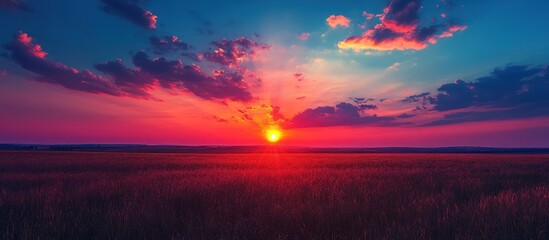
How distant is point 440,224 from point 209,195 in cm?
431

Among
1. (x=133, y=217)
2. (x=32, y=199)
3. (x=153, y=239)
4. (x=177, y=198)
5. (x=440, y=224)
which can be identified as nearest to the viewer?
(x=153, y=239)

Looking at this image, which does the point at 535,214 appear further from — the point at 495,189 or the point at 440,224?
the point at 495,189

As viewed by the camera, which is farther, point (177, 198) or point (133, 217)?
point (177, 198)

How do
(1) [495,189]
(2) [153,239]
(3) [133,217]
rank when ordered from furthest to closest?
(1) [495,189]
(3) [133,217]
(2) [153,239]

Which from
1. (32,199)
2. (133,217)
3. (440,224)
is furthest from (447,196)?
(32,199)

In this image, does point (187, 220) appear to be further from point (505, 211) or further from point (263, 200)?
point (505, 211)

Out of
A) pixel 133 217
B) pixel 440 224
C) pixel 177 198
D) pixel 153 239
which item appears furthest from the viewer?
pixel 177 198

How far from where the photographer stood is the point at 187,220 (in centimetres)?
471

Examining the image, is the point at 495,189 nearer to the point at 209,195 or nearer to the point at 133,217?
the point at 209,195

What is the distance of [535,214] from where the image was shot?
4.61 metres

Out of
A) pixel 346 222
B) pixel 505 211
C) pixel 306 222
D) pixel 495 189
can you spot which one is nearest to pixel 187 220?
pixel 306 222

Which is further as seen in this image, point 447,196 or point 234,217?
point 447,196

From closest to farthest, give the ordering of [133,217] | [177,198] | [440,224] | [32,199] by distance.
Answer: [440,224] < [133,217] < [32,199] < [177,198]

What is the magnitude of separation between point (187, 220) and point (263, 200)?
6.10ft
